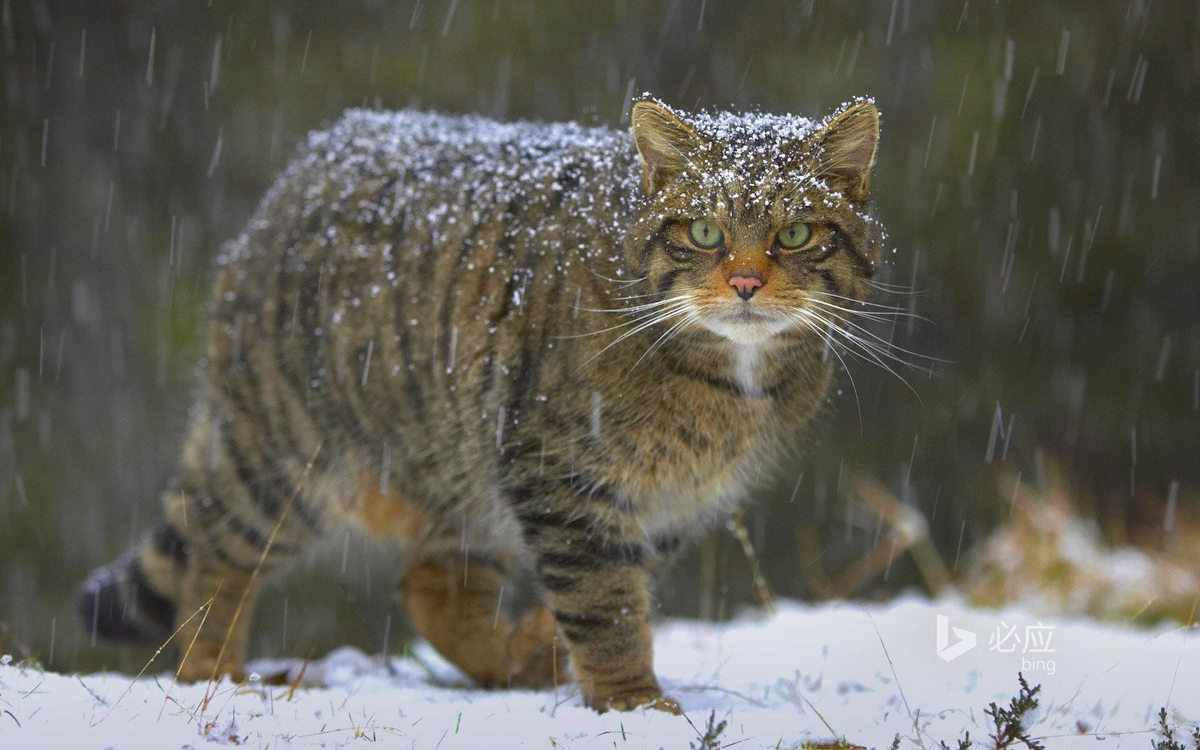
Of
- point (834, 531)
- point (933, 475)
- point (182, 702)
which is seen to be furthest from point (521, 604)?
point (182, 702)

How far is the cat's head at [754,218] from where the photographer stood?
9.32ft

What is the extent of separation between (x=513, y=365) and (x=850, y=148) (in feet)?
3.63

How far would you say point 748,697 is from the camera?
10.3ft

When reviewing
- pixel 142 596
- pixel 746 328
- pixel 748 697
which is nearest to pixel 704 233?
pixel 746 328

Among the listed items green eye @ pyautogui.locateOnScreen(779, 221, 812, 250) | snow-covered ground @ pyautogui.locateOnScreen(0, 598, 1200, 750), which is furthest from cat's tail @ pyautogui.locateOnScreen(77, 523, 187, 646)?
green eye @ pyautogui.locateOnScreen(779, 221, 812, 250)

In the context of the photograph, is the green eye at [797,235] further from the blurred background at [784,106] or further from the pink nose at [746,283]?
the blurred background at [784,106]

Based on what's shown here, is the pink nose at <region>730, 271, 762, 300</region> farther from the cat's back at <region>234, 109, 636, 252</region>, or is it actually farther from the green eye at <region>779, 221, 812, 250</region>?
the cat's back at <region>234, 109, 636, 252</region>

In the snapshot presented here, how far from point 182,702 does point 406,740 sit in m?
0.54

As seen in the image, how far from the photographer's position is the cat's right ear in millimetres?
2947

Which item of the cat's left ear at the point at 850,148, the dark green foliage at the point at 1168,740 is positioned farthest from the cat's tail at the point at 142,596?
the dark green foliage at the point at 1168,740

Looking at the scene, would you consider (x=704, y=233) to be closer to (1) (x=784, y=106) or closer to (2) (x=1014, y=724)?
(2) (x=1014, y=724)

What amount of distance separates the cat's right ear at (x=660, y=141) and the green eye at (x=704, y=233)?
169 millimetres

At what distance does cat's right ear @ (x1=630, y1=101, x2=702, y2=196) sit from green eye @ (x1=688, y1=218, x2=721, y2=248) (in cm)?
17

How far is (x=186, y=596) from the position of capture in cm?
401
